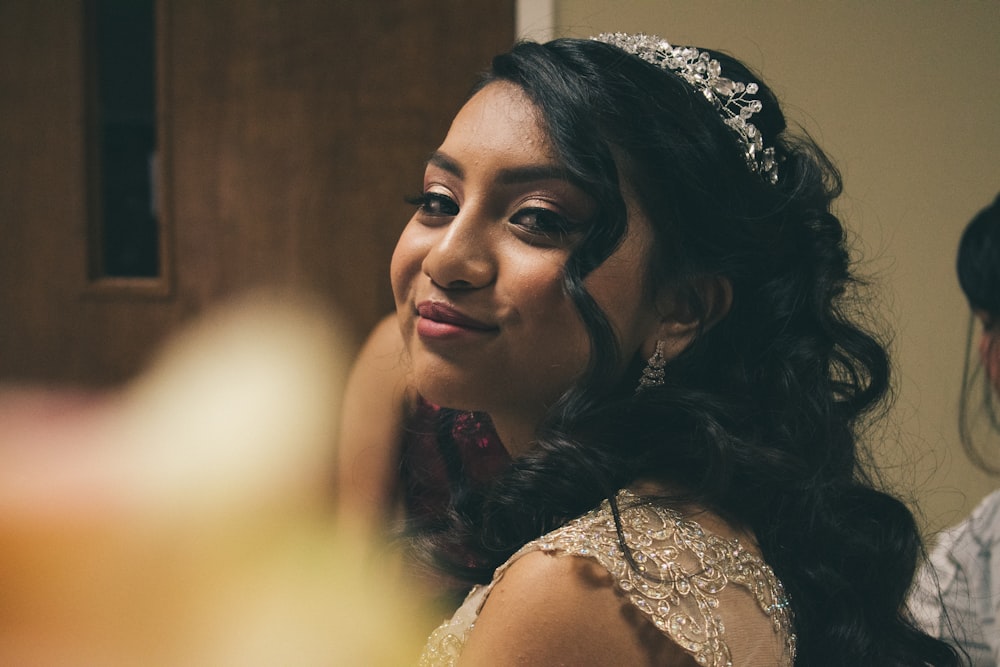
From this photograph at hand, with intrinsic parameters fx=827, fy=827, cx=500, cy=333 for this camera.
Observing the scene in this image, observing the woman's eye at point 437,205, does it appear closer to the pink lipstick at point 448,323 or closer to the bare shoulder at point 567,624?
the pink lipstick at point 448,323

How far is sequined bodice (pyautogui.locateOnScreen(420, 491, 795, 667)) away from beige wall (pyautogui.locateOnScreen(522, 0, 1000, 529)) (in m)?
0.71

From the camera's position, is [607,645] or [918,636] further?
[918,636]

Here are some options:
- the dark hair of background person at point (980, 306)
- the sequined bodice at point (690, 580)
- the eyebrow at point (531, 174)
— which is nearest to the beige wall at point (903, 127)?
the dark hair of background person at point (980, 306)

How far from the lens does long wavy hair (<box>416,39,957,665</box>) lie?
641mm

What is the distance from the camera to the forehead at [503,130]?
65 centimetres

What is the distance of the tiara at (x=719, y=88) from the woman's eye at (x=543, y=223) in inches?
6.6

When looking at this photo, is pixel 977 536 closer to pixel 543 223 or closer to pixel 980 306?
pixel 980 306

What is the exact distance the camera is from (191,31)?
1197mm

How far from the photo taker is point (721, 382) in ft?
2.35

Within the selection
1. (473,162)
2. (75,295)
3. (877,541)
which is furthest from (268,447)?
(877,541)

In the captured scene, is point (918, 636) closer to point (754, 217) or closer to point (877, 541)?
point (877, 541)

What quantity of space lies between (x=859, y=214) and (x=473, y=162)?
760 mm

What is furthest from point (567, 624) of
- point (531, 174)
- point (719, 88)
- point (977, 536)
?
point (977, 536)

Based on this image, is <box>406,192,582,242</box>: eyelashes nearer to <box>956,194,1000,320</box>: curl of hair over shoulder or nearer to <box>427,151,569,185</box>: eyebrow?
<box>427,151,569,185</box>: eyebrow
